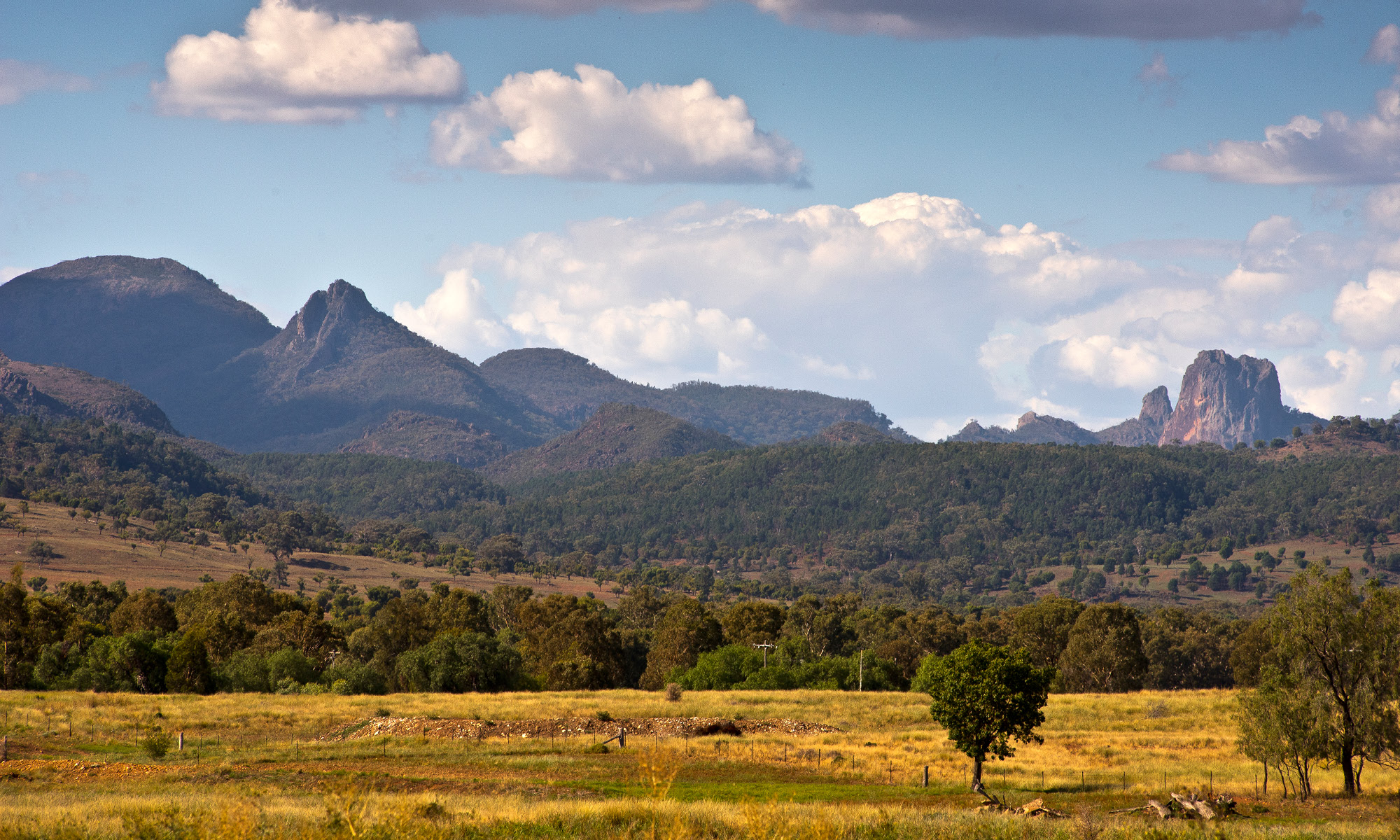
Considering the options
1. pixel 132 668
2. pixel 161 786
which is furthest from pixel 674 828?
pixel 132 668

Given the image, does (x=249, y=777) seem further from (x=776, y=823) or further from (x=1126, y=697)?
(x=1126, y=697)

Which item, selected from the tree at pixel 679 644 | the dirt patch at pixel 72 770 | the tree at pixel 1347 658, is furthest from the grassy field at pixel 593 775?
the tree at pixel 679 644

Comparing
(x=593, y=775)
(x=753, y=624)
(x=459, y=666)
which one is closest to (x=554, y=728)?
(x=593, y=775)

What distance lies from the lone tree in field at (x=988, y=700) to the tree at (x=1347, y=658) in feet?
27.7

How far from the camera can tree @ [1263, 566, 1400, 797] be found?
3806cm

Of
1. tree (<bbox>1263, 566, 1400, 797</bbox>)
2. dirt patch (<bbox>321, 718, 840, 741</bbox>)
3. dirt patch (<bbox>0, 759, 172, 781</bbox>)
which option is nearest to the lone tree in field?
tree (<bbox>1263, 566, 1400, 797</bbox>)

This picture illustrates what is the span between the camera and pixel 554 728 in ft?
184

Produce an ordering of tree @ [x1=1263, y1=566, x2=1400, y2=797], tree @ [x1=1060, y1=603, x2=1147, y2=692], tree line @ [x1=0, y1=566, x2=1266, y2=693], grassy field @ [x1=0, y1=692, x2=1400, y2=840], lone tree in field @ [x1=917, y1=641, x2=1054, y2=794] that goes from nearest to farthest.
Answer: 1. grassy field @ [x1=0, y1=692, x2=1400, y2=840]
2. tree @ [x1=1263, y1=566, x2=1400, y2=797]
3. lone tree in field @ [x1=917, y1=641, x2=1054, y2=794]
4. tree line @ [x1=0, y1=566, x2=1266, y2=693]
5. tree @ [x1=1060, y1=603, x2=1147, y2=692]

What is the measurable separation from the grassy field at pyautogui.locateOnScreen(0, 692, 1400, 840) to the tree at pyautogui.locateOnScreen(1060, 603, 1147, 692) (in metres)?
29.4

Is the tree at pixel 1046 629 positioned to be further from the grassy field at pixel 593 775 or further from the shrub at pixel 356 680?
the shrub at pixel 356 680

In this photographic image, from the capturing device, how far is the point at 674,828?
2744 cm

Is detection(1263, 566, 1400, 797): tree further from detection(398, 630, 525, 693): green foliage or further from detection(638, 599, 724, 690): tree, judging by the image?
detection(638, 599, 724, 690): tree

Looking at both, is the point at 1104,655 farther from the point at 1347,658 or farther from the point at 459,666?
the point at 1347,658

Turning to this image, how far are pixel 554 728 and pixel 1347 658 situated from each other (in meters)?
33.9
